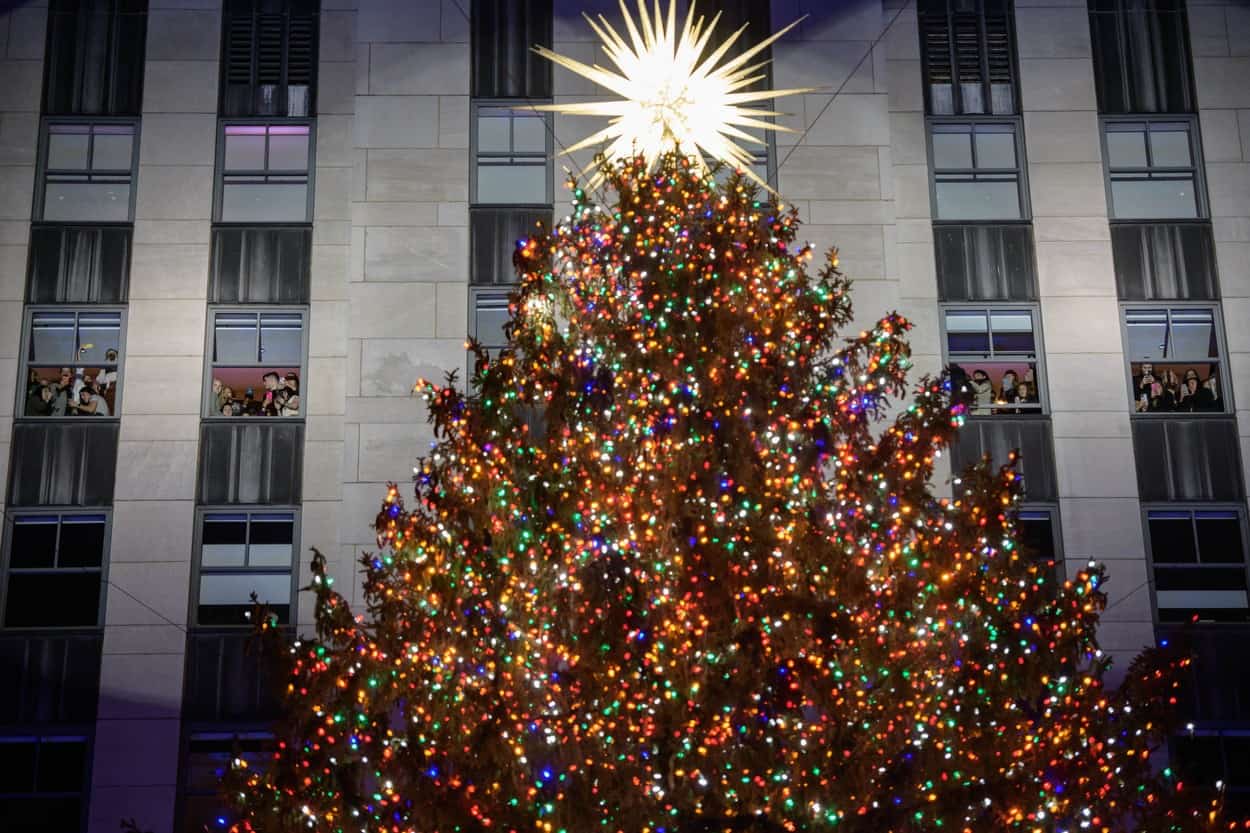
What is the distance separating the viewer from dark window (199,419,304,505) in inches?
691

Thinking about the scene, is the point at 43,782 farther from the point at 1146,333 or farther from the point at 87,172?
the point at 1146,333

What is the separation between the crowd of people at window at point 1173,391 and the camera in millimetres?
18109

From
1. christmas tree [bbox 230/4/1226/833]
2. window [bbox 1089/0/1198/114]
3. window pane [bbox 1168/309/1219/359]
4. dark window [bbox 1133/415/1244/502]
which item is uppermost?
window [bbox 1089/0/1198/114]

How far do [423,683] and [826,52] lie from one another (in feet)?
37.6

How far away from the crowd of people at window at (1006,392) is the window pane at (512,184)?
638 cm

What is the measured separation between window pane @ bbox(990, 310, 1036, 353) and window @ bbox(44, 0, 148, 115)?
12.3 metres

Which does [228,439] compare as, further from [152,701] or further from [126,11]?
[126,11]

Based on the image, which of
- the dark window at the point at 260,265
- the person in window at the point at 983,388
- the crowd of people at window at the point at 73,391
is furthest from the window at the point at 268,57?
the person in window at the point at 983,388

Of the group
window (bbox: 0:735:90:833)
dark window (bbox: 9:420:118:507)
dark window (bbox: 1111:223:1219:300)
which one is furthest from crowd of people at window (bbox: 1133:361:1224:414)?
window (bbox: 0:735:90:833)

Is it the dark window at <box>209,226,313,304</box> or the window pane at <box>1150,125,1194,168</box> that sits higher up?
the window pane at <box>1150,125,1194,168</box>

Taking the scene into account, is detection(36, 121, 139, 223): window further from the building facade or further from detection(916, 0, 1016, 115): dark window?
detection(916, 0, 1016, 115): dark window

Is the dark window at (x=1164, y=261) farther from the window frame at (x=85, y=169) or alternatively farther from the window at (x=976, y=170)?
the window frame at (x=85, y=169)

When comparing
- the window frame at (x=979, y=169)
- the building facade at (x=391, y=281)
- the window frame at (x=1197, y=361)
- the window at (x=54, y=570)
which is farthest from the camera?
the window frame at (x=979, y=169)

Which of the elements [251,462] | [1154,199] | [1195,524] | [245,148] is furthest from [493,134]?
[1195,524]
